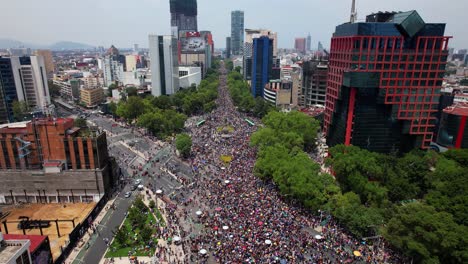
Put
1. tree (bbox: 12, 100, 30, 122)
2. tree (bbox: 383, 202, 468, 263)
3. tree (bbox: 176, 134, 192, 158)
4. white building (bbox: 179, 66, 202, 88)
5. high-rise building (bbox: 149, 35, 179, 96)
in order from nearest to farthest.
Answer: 1. tree (bbox: 383, 202, 468, 263)
2. tree (bbox: 176, 134, 192, 158)
3. tree (bbox: 12, 100, 30, 122)
4. high-rise building (bbox: 149, 35, 179, 96)
5. white building (bbox: 179, 66, 202, 88)

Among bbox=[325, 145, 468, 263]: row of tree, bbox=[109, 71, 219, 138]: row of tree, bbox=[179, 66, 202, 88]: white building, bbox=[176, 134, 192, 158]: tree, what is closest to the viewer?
bbox=[325, 145, 468, 263]: row of tree

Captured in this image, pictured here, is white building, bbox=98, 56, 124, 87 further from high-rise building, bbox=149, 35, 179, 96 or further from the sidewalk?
the sidewalk

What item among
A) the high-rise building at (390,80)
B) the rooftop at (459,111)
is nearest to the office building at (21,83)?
the high-rise building at (390,80)

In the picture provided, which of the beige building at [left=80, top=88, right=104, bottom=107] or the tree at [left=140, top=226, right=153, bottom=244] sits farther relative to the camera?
the beige building at [left=80, top=88, right=104, bottom=107]

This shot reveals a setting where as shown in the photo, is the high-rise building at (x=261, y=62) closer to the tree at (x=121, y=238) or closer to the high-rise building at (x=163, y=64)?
the high-rise building at (x=163, y=64)

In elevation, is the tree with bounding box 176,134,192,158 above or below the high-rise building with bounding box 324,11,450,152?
below

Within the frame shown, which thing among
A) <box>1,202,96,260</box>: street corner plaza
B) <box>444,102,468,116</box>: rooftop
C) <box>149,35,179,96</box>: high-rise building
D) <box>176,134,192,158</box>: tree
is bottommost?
<box>1,202,96,260</box>: street corner plaza

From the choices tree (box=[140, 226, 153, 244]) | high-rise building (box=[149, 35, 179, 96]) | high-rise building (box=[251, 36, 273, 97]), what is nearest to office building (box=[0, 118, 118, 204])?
tree (box=[140, 226, 153, 244])

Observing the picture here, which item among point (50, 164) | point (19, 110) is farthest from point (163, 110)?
point (50, 164)
